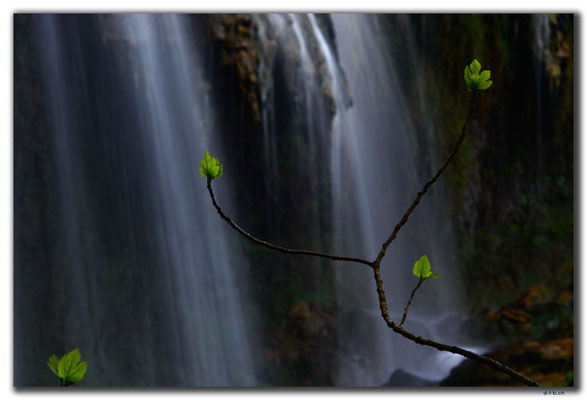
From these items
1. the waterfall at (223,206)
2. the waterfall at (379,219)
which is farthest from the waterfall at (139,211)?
the waterfall at (379,219)

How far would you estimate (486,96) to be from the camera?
1745mm

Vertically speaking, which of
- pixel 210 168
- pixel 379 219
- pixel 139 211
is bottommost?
pixel 379 219

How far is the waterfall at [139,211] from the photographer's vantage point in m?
1.64

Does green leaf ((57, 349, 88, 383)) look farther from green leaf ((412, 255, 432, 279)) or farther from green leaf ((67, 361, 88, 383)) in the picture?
green leaf ((412, 255, 432, 279))

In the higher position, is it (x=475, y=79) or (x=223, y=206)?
(x=475, y=79)

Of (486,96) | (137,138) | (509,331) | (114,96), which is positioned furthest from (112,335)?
(486,96)

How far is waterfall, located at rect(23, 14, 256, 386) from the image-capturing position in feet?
5.40

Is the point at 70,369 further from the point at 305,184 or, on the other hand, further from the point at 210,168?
the point at 305,184

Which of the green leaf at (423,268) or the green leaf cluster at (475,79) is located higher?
the green leaf cluster at (475,79)

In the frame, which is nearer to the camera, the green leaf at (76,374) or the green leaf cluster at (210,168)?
the green leaf at (76,374)

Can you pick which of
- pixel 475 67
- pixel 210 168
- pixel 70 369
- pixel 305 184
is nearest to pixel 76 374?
pixel 70 369

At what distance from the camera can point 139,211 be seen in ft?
5.57

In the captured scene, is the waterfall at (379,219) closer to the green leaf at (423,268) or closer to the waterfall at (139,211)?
the waterfall at (139,211)

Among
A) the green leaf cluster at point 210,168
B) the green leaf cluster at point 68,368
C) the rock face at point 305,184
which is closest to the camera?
the green leaf cluster at point 68,368
